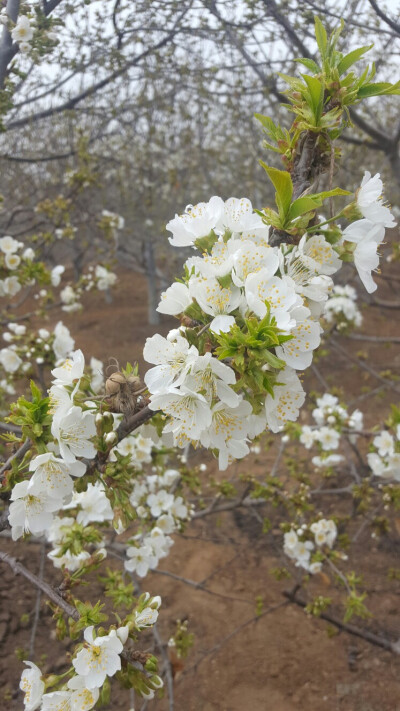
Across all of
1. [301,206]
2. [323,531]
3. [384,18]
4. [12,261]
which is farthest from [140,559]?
[384,18]

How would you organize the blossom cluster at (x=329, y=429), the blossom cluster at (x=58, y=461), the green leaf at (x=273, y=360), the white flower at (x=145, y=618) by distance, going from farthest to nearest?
the blossom cluster at (x=329, y=429) < the white flower at (x=145, y=618) < the blossom cluster at (x=58, y=461) < the green leaf at (x=273, y=360)

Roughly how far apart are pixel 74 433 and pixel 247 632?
2.85 meters

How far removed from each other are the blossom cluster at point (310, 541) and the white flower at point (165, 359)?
2470 mm

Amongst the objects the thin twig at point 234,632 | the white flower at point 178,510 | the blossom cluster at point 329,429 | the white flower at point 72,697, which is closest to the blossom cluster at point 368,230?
the white flower at point 72,697

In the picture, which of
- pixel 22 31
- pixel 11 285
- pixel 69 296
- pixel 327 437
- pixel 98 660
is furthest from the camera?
pixel 69 296

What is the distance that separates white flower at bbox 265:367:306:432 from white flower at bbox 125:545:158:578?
69.1 inches

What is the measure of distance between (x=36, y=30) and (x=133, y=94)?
5.14 m

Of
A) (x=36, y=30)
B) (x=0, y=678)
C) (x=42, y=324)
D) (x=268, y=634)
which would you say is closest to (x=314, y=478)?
(x=268, y=634)

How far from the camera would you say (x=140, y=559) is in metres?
2.75

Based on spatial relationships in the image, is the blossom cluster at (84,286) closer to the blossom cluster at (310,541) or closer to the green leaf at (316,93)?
the blossom cluster at (310,541)

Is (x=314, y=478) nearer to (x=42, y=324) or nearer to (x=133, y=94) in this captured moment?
(x=133, y=94)

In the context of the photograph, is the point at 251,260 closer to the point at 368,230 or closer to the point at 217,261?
the point at 217,261

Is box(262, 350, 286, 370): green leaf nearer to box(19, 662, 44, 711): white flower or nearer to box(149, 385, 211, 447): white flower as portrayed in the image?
box(149, 385, 211, 447): white flower

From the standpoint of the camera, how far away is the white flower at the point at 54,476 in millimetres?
1204
